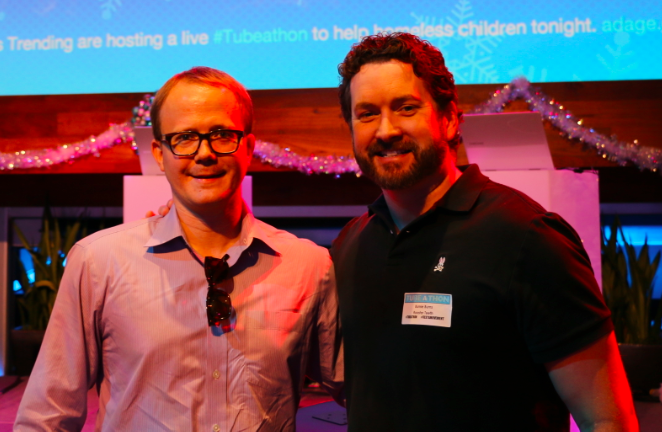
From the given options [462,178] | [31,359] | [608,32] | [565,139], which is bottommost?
[31,359]

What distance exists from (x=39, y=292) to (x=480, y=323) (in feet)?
12.0

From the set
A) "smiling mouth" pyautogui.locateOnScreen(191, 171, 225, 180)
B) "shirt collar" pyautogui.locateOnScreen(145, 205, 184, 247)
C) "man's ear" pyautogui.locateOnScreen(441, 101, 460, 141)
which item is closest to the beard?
"man's ear" pyautogui.locateOnScreen(441, 101, 460, 141)

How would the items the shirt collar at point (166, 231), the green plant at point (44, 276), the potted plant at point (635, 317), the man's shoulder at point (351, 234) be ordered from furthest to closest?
the green plant at point (44, 276)
the potted plant at point (635, 317)
the man's shoulder at point (351, 234)
the shirt collar at point (166, 231)

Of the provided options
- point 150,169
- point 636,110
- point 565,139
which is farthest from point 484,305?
point 636,110

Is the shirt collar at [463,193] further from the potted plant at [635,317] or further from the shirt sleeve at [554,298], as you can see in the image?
the potted plant at [635,317]

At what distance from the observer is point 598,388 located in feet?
3.99

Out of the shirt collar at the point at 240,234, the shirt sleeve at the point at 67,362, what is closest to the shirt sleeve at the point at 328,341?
the shirt collar at the point at 240,234

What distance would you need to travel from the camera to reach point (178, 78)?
144 centimetres

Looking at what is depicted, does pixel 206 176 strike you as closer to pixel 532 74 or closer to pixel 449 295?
pixel 449 295

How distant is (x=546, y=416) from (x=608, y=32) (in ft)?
10.6

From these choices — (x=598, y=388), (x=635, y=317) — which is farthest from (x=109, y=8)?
(x=635, y=317)

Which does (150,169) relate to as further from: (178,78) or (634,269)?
(634,269)

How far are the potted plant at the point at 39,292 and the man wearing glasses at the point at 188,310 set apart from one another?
287 cm

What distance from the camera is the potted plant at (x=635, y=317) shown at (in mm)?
3455
